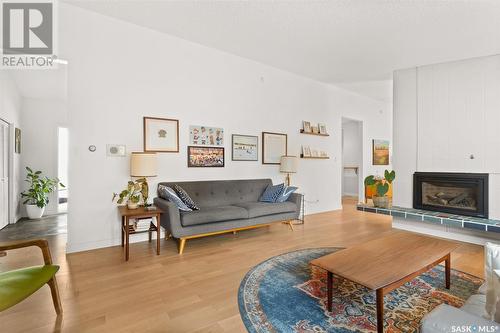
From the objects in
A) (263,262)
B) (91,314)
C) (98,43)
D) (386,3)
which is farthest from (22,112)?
(386,3)

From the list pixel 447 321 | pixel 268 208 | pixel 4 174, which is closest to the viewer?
pixel 447 321

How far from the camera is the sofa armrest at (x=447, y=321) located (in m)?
0.94

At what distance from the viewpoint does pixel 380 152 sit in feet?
25.5

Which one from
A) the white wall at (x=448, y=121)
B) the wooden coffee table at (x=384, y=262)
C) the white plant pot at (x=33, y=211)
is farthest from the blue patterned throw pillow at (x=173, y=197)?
the white wall at (x=448, y=121)

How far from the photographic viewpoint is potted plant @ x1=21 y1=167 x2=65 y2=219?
5.30 m

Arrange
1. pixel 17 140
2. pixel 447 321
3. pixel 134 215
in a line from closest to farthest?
1. pixel 447 321
2. pixel 134 215
3. pixel 17 140

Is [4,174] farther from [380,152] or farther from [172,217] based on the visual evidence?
[380,152]

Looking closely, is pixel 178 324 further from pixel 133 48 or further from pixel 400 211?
pixel 400 211

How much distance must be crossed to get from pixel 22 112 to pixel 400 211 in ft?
26.2

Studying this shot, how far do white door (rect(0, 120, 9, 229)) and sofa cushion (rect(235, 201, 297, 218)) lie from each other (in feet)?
13.7

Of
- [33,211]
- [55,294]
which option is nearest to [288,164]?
[55,294]

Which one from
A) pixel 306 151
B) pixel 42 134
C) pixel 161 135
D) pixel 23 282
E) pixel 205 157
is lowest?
pixel 23 282

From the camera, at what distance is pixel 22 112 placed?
5672 millimetres

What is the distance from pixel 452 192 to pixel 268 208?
10.2ft
